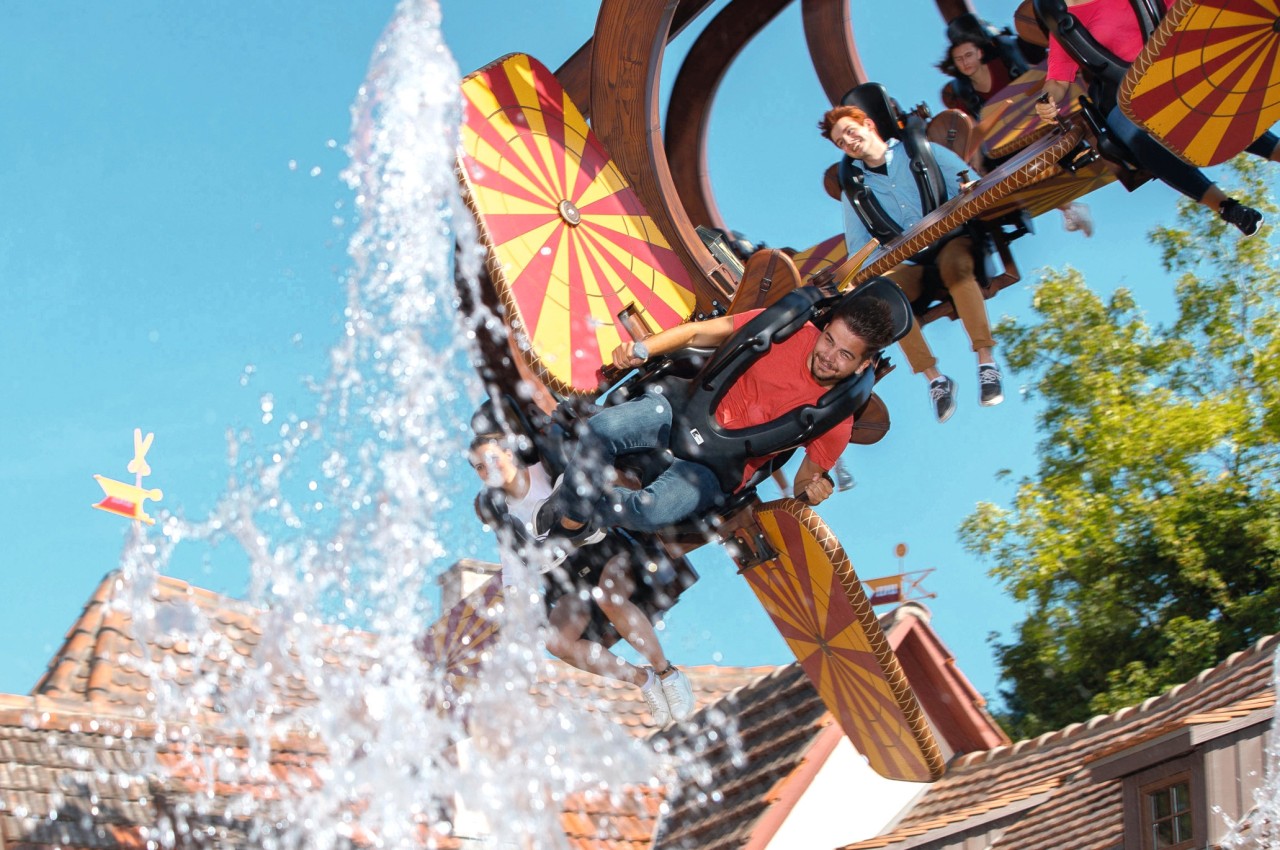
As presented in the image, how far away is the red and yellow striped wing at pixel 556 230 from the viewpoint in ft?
20.7

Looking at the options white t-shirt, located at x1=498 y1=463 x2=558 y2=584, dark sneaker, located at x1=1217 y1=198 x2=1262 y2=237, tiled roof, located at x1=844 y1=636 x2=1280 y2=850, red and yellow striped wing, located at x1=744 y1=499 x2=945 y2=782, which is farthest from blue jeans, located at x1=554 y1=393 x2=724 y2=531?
tiled roof, located at x1=844 y1=636 x2=1280 y2=850

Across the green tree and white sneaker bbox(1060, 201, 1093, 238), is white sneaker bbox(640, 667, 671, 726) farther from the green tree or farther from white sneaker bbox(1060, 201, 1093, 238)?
the green tree

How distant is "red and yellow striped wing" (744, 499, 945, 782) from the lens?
6.22 meters

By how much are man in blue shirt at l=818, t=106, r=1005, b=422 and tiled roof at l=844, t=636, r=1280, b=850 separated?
7.37 ft

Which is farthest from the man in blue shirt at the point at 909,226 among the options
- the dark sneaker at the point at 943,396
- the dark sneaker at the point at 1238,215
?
the dark sneaker at the point at 1238,215

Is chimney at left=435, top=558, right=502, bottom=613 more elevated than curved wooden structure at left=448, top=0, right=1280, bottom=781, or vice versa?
chimney at left=435, top=558, right=502, bottom=613

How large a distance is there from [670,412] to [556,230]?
3.40 ft

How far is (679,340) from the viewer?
19.8 feet

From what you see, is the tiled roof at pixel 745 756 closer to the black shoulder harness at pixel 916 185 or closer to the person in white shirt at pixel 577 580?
the person in white shirt at pixel 577 580

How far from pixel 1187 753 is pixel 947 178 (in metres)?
3.10

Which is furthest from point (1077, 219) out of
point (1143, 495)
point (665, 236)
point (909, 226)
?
point (1143, 495)

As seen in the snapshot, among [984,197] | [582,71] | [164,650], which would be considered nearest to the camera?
[984,197]

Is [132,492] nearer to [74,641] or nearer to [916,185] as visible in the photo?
[74,641]

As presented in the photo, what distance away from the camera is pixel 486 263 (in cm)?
623
